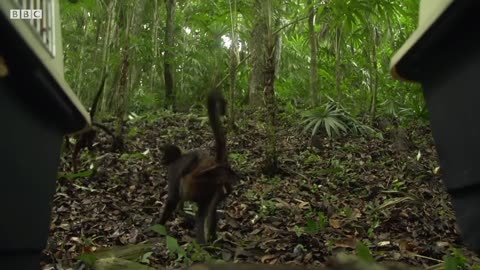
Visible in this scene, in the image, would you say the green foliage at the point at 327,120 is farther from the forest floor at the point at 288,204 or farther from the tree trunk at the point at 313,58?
the tree trunk at the point at 313,58

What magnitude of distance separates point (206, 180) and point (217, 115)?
654 mm

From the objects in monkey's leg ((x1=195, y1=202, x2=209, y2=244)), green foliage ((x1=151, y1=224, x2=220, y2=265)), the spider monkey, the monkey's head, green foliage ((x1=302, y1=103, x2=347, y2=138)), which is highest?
green foliage ((x1=302, y1=103, x2=347, y2=138))

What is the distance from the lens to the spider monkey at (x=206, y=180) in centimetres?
434

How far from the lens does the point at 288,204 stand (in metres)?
5.58

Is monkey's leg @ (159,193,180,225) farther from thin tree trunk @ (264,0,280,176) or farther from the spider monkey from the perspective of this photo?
thin tree trunk @ (264,0,280,176)

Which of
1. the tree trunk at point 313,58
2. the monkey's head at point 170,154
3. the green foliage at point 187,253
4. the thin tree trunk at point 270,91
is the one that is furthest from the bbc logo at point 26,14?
the tree trunk at point 313,58

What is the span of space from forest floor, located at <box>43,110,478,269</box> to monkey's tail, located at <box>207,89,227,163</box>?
73cm

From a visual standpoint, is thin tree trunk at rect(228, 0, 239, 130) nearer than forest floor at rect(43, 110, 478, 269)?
No

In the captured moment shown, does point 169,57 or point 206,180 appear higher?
point 169,57

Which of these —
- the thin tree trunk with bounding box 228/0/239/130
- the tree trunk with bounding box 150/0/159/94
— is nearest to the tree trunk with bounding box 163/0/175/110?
the tree trunk with bounding box 150/0/159/94

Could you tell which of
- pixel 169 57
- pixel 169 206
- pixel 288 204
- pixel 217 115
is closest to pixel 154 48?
pixel 169 57

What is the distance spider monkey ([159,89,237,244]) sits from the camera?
14.3 feet

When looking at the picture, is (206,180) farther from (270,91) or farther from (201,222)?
(270,91)

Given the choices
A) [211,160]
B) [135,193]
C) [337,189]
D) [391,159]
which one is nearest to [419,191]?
[337,189]
